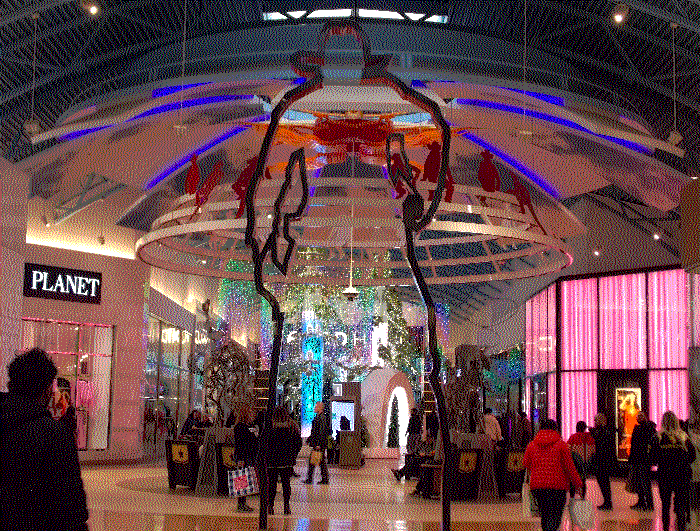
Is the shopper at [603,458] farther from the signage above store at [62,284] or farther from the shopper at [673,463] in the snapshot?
the signage above store at [62,284]

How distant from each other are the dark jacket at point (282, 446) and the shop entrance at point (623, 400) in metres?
15.6

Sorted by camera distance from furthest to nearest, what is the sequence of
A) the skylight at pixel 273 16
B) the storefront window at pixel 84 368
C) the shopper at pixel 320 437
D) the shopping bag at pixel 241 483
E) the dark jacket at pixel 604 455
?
the storefront window at pixel 84 368
the skylight at pixel 273 16
the shopper at pixel 320 437
the dark jacket at pixel 604 455
the shopping bag at pixel 241 483

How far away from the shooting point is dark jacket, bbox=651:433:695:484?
478 inches

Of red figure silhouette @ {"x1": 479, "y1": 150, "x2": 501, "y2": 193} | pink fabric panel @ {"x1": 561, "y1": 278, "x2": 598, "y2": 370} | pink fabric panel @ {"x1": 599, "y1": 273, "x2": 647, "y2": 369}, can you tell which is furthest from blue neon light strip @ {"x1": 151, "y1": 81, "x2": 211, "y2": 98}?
pink fabric panel @ {"x1": 561, "y1": 278, "x2": 598, "y2": 370}

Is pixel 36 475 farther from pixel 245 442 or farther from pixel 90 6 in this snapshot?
pixel 90 6

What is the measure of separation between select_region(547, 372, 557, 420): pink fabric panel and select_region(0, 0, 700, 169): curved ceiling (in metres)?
12.4

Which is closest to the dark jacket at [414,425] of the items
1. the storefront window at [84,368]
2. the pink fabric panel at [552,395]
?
the storefront window at [84,368]

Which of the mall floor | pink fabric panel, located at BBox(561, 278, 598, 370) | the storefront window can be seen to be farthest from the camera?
pink fabric panel, located at BBox(561, 278, 598, 370)

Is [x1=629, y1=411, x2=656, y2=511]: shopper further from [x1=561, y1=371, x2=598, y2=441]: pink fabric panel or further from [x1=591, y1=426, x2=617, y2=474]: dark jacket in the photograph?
[x1=561, y1=371, x2=598, y2=441]: pink fabric panel

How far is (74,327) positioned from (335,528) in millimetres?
13575

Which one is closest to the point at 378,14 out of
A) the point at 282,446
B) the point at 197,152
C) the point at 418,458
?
the point at 197,152

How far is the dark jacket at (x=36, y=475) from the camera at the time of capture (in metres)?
3.92

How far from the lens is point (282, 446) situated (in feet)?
46.3

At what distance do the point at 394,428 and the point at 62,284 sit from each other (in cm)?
1607
